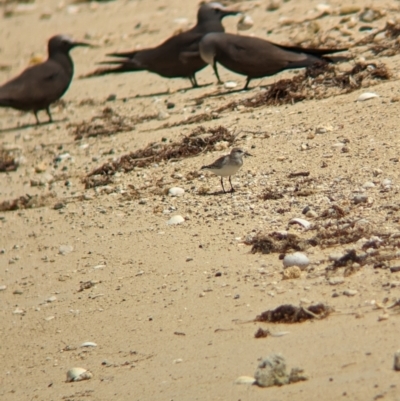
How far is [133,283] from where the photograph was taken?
5.76 metres

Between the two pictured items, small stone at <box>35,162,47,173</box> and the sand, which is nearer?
the sand

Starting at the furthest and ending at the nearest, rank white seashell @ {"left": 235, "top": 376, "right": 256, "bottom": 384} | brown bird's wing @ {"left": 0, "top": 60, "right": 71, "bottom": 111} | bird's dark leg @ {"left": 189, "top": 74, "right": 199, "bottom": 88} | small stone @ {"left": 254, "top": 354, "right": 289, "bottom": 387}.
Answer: brown bird's wing @ {"left": 0, "top": 60, "right": 71, "bottom": 111} → bird's dark leg @ {"left": 189, "top": 74, "right": 199, "bottom": 88} → white seashell @ {"left": 235, "top": 376, "right": 256, "bottom": 384} → small stone @ {"left": 254, "top": 354, "right": 289, "bottom": 387}

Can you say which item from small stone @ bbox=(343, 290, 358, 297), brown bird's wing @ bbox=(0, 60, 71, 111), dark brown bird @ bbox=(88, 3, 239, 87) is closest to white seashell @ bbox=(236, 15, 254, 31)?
dark brown bird @ bbox=(88, 3, 239, 87)

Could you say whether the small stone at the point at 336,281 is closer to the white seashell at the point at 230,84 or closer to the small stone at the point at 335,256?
the small stone at the point at 335,256

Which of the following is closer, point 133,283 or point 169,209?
point 133,283

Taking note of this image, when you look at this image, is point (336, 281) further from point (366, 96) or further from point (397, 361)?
point (366, 96)

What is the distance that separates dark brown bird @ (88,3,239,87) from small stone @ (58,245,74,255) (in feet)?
13.6

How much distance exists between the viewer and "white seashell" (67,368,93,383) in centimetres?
482

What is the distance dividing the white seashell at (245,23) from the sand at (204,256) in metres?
1.91

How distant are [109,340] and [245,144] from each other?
2.78 metres

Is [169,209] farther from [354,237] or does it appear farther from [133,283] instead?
[354,237]

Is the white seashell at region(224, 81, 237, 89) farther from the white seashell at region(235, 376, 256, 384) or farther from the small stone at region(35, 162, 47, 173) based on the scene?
the white seashell at region(235, 376, 256, 384)

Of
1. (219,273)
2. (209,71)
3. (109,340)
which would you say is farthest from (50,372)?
(209,71)

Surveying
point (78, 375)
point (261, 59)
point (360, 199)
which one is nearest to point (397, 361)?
point (78, 375)
